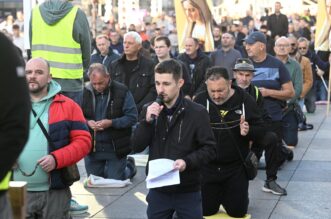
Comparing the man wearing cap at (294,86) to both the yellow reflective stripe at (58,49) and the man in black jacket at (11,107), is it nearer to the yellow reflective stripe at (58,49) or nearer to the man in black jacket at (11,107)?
the yellow reflective stripe at (58,49)

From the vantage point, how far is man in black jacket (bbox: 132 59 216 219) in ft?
18.2

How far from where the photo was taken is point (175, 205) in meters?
5.66

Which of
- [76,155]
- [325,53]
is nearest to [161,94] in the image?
[76,155]

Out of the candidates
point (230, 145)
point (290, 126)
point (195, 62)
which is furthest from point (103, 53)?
point (230, 145)

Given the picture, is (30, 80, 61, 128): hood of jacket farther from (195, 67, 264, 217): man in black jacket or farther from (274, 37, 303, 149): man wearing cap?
(274, 37, 303, 149): man wearing cap

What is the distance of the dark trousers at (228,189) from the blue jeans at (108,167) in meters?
1.90

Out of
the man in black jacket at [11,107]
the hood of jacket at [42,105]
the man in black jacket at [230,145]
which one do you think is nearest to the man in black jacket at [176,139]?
the hood of jacket at [42,105]

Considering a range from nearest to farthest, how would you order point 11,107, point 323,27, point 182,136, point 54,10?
point 11,107
point 182,136
point 54,10
point 323,27

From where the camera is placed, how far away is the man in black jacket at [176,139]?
218 inches

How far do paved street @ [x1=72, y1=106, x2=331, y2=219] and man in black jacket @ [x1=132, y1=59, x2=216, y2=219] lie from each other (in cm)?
195

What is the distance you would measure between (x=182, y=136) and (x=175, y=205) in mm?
505

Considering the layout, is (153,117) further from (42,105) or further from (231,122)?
(231,122)

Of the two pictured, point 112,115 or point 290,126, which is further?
point 290,126

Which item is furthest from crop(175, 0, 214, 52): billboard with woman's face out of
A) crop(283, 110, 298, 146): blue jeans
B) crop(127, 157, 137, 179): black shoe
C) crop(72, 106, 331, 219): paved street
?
crop(127, 157, 137, 179): black shoe
